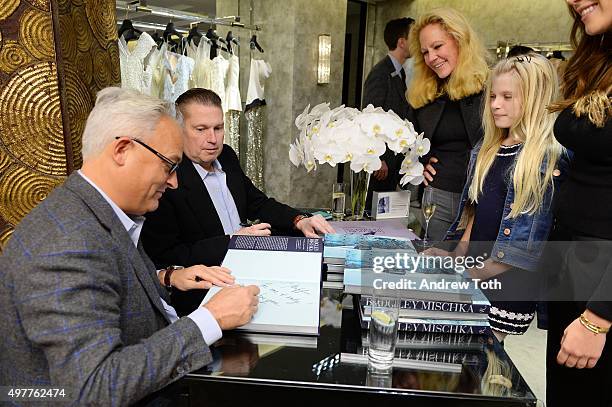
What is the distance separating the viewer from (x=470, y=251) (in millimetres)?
1787

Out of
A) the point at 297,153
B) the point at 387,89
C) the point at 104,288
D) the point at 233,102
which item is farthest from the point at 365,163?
the point at 233,102

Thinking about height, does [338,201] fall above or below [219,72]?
below

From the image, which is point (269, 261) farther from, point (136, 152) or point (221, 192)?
point (221, 192)

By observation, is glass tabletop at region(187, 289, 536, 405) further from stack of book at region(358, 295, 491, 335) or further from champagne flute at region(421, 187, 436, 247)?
champagne flute at region(421, 187, 436, 247)

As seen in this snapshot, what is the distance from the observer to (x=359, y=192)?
7.03 feet

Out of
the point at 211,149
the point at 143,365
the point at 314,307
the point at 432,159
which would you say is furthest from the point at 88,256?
the point at 432,159

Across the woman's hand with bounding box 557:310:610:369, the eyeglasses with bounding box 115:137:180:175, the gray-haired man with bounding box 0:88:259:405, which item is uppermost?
the eyeglasses with bounding box 115:137:180:175

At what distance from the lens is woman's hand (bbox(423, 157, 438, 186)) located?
2203 millimetres

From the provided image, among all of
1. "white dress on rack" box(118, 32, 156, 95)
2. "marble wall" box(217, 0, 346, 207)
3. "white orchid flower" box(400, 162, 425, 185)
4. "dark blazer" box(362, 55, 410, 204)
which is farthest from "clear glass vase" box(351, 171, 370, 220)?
"marble wall" box(217, 0, 346, 207)

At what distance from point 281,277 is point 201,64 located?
11.0ft

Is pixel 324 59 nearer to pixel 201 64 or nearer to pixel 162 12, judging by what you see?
pixel 201 64

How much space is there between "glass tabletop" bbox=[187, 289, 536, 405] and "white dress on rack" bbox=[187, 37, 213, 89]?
347 centimetres

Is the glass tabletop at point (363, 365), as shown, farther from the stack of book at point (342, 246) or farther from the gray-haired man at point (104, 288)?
the stack of book at point (342, 246)

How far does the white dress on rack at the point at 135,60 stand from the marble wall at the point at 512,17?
4.20 metres
